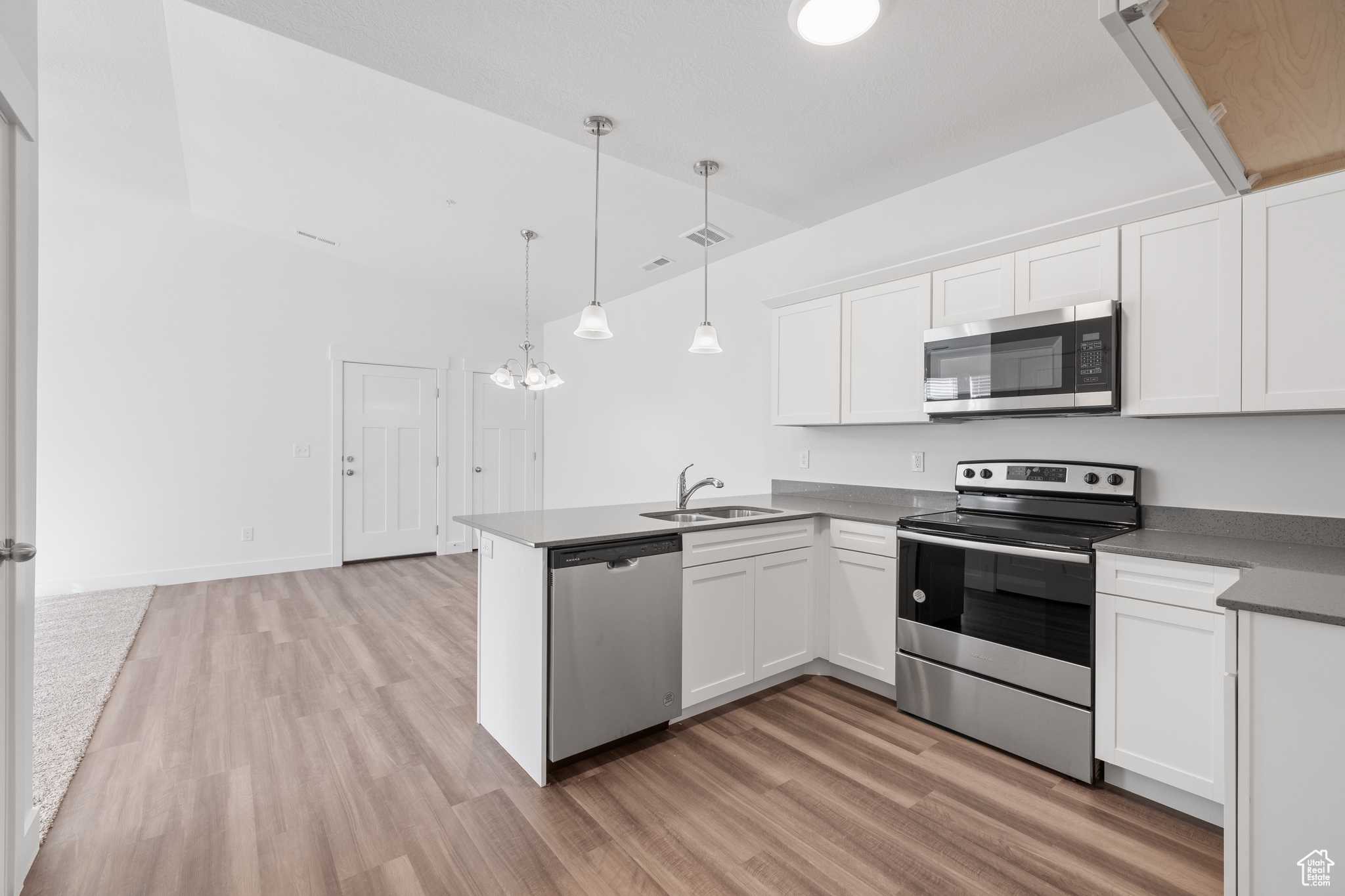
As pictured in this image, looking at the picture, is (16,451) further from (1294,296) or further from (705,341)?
(1294,296)

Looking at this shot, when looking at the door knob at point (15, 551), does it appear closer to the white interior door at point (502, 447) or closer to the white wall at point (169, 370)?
the white wall at point (169, 370)

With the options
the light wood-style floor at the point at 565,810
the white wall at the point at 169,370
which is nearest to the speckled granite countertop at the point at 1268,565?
the light wood-style floor at the point at 565,810

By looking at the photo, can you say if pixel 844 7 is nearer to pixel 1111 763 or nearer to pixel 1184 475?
pixel 1184 475

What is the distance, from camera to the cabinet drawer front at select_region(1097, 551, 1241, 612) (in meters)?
1.80

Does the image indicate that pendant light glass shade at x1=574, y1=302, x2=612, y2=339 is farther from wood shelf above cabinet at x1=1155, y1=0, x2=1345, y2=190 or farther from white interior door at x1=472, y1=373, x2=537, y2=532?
white interior door at x1=472, y1=373, x2=537, y2=532

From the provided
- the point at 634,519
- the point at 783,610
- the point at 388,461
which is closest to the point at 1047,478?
the point at 783,610

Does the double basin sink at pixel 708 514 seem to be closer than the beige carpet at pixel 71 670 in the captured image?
No

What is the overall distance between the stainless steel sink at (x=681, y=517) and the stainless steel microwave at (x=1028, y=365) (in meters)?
1.21

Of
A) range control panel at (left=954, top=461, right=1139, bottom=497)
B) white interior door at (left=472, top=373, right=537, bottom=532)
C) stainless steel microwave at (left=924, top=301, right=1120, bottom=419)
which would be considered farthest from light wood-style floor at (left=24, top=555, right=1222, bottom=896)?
white interior door at (left=472, top=373, right=537, bottom=532)

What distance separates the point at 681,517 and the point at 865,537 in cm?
92

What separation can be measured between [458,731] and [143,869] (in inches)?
40.2

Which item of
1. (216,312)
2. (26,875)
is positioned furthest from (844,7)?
(216,312)

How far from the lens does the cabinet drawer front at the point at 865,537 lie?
2695 millimetres

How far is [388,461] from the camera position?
19.5 ft
